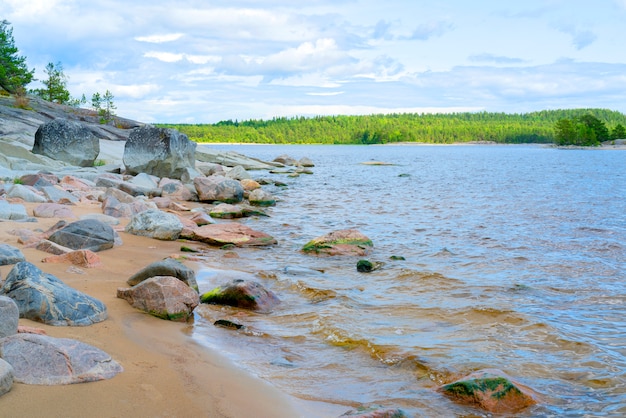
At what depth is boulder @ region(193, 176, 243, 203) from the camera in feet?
63.0

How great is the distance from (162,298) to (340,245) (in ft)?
17.8

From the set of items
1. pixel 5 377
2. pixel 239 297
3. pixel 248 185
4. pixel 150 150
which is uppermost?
pixel 150 150

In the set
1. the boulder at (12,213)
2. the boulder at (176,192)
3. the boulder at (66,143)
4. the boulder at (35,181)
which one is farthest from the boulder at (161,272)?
the boulder at (66,143)

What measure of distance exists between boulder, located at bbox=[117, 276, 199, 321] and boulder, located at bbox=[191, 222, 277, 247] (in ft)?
16.2

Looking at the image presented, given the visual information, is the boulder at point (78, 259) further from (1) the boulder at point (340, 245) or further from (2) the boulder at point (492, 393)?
(2) the boulder at point (492, 393)

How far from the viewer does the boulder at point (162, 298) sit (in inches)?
248

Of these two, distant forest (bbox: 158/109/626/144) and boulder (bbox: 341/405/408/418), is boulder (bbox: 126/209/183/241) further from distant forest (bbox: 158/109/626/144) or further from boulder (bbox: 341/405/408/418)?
distant forest (bbox: 158/109/626/144)

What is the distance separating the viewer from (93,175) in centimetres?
2002

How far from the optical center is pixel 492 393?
4715 millimetres

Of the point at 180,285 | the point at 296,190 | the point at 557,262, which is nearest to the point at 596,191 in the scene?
the point at 296,190

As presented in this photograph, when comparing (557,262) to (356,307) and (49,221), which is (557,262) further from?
(49,221)

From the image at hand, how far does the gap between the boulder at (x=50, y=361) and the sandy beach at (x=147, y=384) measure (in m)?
0.07

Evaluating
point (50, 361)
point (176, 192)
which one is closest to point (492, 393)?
point (50, 361)

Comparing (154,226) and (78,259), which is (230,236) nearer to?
(154,226)
